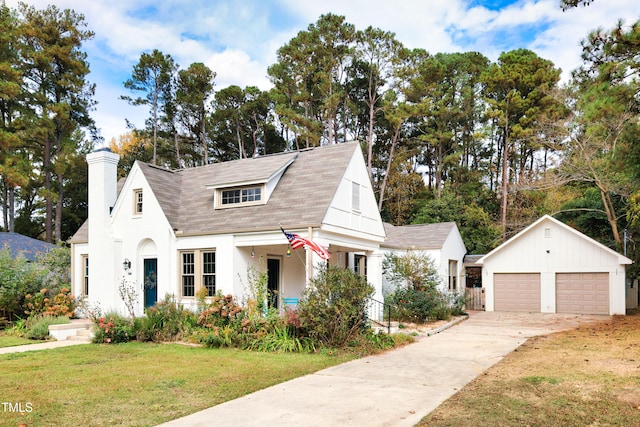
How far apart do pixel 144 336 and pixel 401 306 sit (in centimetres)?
939

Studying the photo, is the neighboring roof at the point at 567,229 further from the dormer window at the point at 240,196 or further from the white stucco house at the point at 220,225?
the dormer window at the point at 240,196

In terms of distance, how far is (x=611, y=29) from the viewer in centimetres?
1231

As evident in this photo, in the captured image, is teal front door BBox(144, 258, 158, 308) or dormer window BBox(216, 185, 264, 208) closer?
dormer window BBox(216, 185, 264, 208)

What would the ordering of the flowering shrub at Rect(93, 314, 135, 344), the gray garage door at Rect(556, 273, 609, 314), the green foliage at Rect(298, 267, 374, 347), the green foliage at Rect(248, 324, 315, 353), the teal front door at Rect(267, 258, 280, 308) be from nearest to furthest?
the green foliage at Rect(248, 324, 315, 353) → the green foliage at Rect(298, 267, 374, 347) → the flowering shrub at Rect(93, 314, 135, 344) → the teal front door at Rect(267, 258, 280, 308) → the gray garage door at Rect(556, 273, 609, 314)

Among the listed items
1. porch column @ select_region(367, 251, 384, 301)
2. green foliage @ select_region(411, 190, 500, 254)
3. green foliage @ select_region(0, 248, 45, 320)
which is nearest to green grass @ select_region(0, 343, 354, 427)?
green foliage @ select_region(0, 248, 45, 320)

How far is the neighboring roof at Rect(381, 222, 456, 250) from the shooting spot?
83.0 ft

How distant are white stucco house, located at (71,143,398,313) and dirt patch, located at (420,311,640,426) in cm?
691

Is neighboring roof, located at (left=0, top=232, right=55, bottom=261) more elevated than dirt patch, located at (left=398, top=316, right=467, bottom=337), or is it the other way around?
neighboring roof, located at (left=0, top=232, right=55, bottom=261)

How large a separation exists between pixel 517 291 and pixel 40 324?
67.2 feet

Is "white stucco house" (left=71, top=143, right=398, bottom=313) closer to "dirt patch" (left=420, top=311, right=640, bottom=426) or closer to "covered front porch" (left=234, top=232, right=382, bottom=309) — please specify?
"covered front porch" (left=234, top=232, right=382, bottom=309)

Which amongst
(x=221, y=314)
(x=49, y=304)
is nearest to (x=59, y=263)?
(x=49, y=304)

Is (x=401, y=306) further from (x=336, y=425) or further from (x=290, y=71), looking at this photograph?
(x=290, y=71)

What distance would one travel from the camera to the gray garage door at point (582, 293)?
22297 mm

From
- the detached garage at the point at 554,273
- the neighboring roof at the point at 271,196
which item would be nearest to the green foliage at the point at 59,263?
the neighboring roof at the point at 271,196
